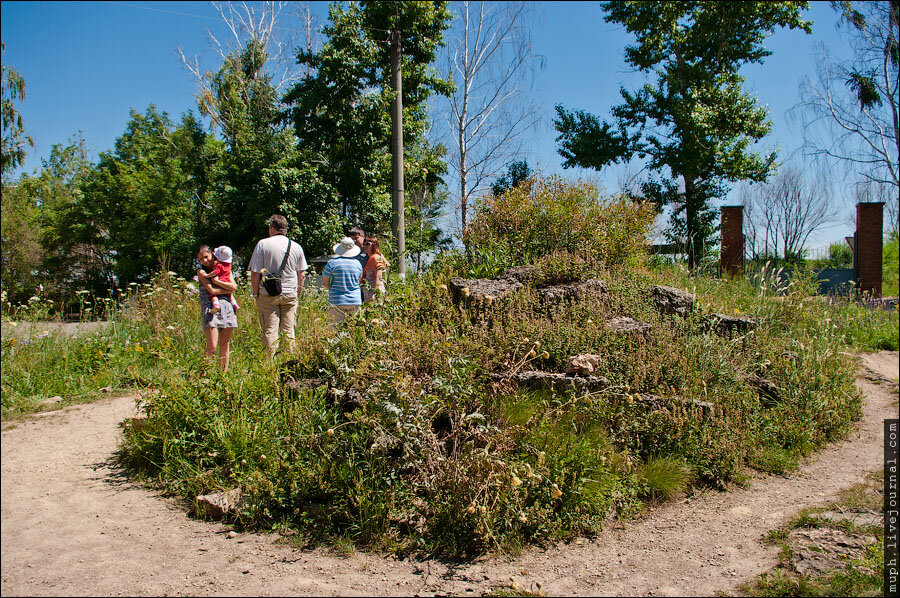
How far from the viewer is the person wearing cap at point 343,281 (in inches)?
242

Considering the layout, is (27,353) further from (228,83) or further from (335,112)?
(228,83)

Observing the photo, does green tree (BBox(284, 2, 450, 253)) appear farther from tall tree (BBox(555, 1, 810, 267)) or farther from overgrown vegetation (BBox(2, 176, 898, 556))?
overgrown vegetation (BBox(2, 176, 898, 556))

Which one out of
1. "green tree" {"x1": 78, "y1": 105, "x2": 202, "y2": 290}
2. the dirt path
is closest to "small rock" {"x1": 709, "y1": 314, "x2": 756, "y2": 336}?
the dirt path

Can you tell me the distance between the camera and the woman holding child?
563 centimetres

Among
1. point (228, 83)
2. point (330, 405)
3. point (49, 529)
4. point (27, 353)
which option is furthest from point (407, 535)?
point (228, 83)

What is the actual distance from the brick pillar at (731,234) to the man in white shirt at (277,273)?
1294cm

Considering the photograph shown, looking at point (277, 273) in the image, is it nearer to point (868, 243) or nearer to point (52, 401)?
point (52, 401)

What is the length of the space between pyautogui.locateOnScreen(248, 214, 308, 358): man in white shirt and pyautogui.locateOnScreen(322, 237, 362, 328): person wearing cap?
39 centimetres

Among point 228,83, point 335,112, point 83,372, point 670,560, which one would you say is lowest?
point 670,560

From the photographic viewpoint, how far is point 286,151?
1697 cm

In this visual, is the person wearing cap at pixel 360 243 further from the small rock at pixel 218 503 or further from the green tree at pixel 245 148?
the green tree at pixel 245 148

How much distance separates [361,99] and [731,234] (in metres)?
11.8

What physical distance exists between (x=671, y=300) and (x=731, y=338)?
696mm

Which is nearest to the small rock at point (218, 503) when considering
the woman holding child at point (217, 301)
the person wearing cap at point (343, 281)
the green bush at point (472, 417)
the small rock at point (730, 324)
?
the green bush at point (472, 417)
